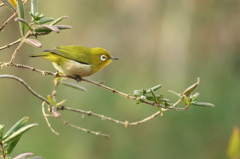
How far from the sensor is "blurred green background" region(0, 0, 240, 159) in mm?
4961

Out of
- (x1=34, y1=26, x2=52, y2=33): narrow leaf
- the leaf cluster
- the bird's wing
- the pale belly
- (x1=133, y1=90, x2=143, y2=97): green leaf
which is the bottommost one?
the leaf cluster

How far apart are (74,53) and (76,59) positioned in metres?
0.06

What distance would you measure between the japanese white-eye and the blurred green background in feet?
7.12

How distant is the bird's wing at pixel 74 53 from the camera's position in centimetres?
271

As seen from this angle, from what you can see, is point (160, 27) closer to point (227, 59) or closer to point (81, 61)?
point (227, 59)

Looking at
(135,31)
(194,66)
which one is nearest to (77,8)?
(135,31)

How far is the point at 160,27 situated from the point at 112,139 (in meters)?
4.10

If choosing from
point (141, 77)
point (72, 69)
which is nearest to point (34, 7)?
point (72, 69)

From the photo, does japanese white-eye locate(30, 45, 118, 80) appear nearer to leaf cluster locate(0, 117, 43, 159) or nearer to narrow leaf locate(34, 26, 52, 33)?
Result: narrow leaf locate(34, 26, 52, 33)

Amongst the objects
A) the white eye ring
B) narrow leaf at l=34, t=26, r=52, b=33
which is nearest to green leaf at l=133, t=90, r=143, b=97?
narrow leaf at l=34, t=26, r=52, b=33

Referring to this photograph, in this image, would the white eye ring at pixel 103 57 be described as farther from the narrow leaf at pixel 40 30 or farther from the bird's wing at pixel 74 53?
the narrow leaf at pixel 40 30

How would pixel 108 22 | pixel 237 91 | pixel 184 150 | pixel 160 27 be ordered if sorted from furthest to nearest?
pixel 108 22 < pixel 160 27 < pixel 237 91 < pixel 184 150

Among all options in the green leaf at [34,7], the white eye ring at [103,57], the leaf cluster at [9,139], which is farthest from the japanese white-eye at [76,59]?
the leaf cluster at [9,139]

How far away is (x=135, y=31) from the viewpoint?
870 centimetres
